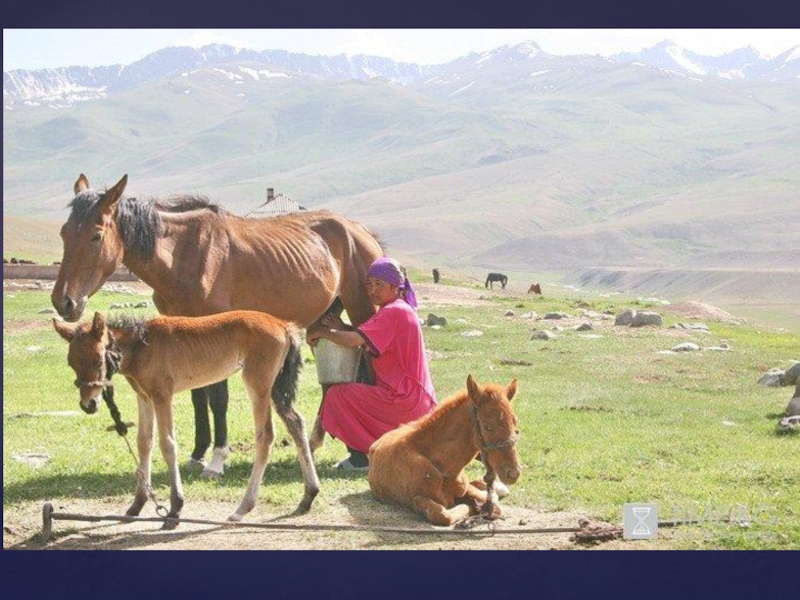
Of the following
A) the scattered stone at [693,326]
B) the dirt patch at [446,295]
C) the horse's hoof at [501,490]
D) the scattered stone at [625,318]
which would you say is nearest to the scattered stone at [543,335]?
the scattered stone at [625,318]

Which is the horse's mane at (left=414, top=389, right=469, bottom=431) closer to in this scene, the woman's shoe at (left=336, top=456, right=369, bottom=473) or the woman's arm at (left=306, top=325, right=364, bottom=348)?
the woman's arm at (left=306, top=325, right=364, bottom=348)

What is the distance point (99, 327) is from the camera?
18.6ft

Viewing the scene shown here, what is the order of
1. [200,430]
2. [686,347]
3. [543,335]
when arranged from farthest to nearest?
1. [543,335]
2. [686,347]
3. [200,430]

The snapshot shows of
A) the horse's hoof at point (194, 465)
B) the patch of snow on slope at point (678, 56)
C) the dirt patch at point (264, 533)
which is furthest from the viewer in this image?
Answer: the patch of snow on slope at point (678, 56)

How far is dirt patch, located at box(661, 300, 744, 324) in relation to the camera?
1286cm

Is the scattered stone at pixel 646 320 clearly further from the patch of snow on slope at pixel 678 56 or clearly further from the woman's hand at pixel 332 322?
the woman's hand at pixel 332 322

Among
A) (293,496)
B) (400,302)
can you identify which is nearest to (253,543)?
(293,496)

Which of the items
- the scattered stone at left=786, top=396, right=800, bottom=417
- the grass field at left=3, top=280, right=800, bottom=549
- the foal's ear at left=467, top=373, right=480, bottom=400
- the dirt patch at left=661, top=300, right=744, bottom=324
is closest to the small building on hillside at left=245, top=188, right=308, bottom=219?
the grass field at left=3, top=280, right=800, bottom=549

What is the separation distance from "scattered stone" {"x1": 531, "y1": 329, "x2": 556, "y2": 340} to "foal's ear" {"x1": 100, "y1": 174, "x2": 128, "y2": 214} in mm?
5054

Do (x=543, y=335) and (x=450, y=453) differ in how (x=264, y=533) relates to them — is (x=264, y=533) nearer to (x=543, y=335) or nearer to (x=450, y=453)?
(x=450, y=453)

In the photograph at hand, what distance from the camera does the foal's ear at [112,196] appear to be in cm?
615

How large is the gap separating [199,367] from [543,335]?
4889mm

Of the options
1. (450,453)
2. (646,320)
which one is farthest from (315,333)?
(646,320)

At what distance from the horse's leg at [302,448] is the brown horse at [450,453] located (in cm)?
48
